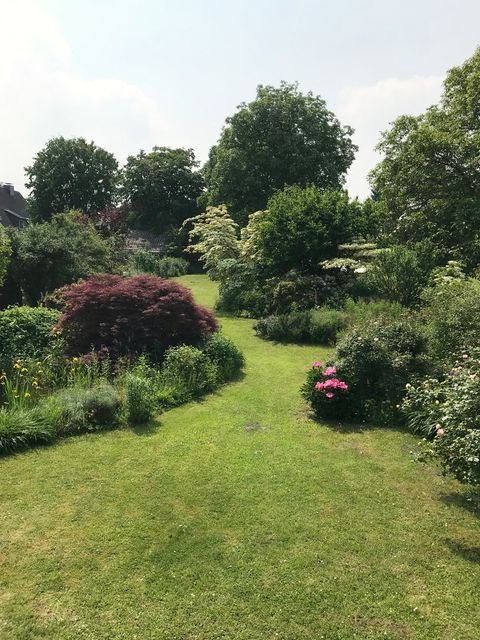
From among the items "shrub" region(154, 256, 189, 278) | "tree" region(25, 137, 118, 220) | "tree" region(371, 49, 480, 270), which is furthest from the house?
"tree" region(371, 49, 480, 270)

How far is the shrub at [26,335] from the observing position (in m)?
9.53

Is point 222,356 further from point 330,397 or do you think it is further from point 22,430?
point 22,430

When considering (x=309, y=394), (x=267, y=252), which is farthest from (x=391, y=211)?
(x=309, y=394)

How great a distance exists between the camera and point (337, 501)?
212 inches

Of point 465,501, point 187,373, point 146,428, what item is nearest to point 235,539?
point 465,501

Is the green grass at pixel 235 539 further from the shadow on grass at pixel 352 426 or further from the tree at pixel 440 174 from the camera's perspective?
the tree at pixel 440 174

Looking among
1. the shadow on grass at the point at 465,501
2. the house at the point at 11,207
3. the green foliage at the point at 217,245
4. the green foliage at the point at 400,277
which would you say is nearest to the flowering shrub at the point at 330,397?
the shadow on grass at the point at 465,501

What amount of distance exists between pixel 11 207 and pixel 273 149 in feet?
107

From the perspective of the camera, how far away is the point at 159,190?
43.0 meters

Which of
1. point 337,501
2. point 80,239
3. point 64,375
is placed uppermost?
point 80,239

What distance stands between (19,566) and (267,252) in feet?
44.9

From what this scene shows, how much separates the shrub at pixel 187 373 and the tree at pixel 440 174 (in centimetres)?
906

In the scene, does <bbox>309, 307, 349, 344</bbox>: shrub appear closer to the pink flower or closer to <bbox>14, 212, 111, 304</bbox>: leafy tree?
the pink flower

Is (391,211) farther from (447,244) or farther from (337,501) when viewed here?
(337,501)
